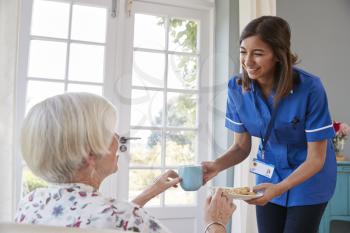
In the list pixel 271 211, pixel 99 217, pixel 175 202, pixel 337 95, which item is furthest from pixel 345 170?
pixel 99 217

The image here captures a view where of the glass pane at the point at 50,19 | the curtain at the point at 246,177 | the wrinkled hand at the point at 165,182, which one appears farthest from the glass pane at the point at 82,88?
the wrinkled hand at the point at 165,182

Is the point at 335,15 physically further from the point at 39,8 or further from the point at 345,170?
the point at 39,8

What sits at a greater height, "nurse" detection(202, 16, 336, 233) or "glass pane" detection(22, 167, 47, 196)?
"nurse" detection(202, 16, 336, 233)

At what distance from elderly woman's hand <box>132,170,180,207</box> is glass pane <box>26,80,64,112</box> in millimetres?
1425

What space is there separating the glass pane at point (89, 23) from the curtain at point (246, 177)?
108 centimetres

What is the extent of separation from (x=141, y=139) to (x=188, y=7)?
1.19 m

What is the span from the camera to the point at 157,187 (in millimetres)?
1299

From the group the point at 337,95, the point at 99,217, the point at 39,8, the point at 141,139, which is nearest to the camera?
the point at 99,217

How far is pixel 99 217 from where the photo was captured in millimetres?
764

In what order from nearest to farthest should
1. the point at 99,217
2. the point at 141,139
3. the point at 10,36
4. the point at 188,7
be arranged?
the point at 99,217, the point at 10,36, the point at 141,139, the point at 188,7

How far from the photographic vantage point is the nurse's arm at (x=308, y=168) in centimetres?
131

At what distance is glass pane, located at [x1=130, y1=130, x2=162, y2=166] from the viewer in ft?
8.63

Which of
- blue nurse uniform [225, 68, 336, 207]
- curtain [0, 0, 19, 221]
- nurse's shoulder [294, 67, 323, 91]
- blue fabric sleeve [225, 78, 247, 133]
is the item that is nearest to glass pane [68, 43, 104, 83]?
curtain [0, 0, 19, 221]

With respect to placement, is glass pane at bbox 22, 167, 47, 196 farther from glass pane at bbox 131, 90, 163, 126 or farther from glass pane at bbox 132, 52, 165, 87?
glass pane at bbox 132, 52, 165, 87
